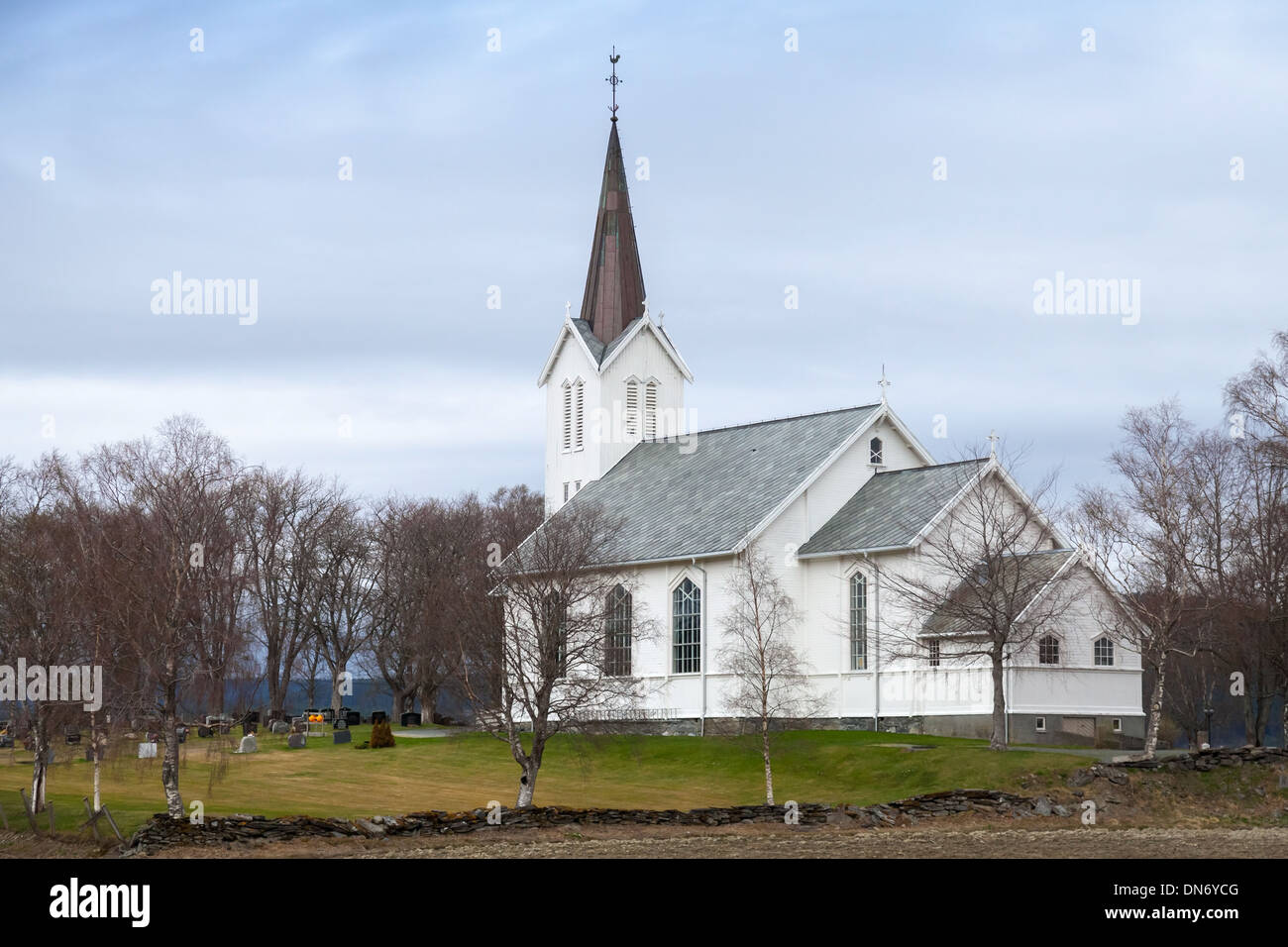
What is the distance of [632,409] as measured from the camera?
60.4 meters

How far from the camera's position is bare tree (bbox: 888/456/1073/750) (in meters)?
39.3

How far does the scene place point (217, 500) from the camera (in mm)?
37094

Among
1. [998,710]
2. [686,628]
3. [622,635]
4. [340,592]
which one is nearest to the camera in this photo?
[998,710]

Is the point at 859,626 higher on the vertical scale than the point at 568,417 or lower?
lower

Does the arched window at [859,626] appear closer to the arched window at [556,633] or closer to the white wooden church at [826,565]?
the white wooden church at [826,565]

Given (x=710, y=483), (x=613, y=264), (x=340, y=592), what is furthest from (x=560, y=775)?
(x=340, y=592)

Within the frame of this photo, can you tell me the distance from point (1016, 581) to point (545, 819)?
14422 millimetres

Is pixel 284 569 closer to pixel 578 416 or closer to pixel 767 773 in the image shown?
pixel 578 416

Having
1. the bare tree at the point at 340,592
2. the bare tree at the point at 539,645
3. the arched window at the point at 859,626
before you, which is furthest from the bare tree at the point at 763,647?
the bare tree at the point at 340,592

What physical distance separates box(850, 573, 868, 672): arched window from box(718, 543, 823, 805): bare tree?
155 centimetres

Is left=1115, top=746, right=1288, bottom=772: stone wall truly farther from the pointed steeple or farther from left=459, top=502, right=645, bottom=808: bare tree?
the pointed steeple

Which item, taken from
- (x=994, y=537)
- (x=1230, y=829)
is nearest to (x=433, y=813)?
(x=1230, y=829)

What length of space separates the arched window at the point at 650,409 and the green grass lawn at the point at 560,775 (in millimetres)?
14998
